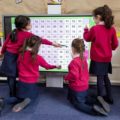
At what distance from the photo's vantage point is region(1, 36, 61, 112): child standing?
8.45 ft

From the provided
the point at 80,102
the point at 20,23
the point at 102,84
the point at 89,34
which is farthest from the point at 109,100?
the point at 20,23

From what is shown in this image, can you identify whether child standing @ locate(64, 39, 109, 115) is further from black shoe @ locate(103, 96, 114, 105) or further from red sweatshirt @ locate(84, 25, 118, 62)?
black shoe @ locate(103, 96, 114, 105)

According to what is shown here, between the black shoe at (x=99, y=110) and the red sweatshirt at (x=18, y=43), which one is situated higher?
the red sweatshirt at (x=18, y=43)

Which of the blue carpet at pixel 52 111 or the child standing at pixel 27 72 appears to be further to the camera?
the child standing at pixel 27 72

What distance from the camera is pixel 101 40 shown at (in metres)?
2.57

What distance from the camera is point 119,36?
3.14 metres

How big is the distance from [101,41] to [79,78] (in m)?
0.42

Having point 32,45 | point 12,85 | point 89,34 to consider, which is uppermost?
point 89,34

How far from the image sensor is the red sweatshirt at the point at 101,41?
8.43 feet

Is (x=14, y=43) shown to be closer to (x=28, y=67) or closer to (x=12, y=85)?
(x=28, y=67)

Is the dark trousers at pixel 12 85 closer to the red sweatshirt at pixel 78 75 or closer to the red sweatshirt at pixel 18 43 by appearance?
the red sweatshirt at pixel 18 43

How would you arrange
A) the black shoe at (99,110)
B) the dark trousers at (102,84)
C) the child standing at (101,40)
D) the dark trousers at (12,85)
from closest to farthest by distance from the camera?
1. the black shoe at (99,110)
2. the child standing at (101,40)
3. the dark trousers at (102,84)
4. the dark trousers at (12,85)

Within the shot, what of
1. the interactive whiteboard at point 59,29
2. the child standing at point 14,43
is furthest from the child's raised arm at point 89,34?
the child standing at point 14,43

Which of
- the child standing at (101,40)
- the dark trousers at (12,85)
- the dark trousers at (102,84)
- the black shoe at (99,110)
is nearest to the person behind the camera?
the black shoe at (99,110)
